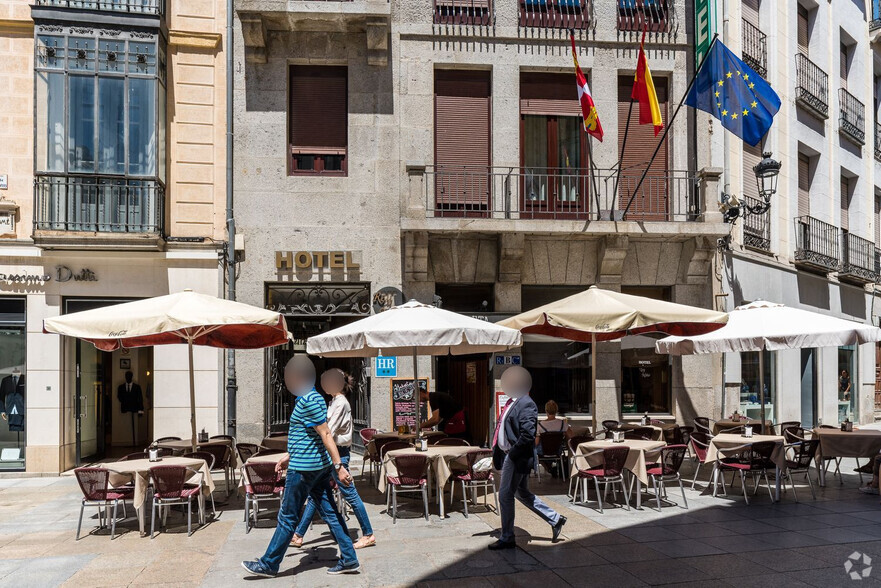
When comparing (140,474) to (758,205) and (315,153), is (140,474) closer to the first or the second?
(315,153)

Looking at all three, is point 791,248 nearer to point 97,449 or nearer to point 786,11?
point 786,11

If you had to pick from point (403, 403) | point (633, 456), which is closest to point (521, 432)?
point (633, 456)

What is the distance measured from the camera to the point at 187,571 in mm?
6594

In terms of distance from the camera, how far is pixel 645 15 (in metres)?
14.8

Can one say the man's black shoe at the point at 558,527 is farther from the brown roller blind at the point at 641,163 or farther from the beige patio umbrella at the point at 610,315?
the brown roller blind at the point at 641,163

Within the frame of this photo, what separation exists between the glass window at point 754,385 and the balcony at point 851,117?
7.42 metres

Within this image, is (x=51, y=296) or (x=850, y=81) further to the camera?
(x=850, y=81)

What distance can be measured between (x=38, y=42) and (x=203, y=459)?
8187 mm

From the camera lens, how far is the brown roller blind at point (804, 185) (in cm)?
1862

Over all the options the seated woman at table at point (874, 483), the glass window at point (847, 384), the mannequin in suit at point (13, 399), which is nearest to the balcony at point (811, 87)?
the glass window at point (847, 384)

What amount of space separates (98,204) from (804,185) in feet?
53.7

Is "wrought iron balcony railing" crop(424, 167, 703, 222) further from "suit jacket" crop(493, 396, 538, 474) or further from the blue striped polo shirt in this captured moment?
the blue striped polo shirt

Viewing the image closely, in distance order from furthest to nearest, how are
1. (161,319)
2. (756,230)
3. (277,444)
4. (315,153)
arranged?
(756,230) → (315,153) → (277,444) → (161,319)

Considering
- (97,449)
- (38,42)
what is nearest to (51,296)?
(97,449)
